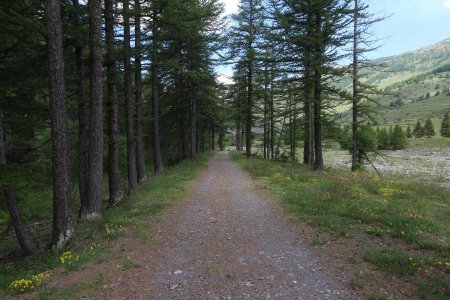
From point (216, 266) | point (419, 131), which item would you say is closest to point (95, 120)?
point (216, 266)

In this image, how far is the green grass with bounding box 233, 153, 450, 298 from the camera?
5.17 m

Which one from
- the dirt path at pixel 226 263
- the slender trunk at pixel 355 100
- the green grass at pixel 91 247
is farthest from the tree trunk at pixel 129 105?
the slender trunk at pixel 355 100

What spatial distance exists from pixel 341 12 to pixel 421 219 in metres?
11.7

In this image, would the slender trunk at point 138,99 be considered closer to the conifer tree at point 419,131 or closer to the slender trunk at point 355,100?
the slender trunk at point 355,100

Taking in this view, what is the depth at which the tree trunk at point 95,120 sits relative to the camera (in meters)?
8.70

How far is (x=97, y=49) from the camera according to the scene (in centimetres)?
880

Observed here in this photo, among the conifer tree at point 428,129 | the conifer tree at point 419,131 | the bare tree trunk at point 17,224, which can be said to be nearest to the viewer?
the bare tree trunk at point 17,224

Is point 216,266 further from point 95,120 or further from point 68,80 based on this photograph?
point 68,80

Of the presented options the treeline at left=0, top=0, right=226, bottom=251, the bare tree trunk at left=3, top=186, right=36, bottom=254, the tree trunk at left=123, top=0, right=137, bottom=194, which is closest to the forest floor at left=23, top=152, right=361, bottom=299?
the treeline at left=0, top=0, right=226, bottom=251

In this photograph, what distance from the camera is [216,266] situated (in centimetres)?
560

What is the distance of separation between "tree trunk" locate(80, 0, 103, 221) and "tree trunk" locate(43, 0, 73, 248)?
5.82 feet

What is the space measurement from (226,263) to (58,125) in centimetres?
478

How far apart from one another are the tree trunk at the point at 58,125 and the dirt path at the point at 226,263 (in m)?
2.09

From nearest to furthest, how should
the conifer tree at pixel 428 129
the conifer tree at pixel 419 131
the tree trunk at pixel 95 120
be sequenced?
the tree trunk at pixel 95 120 → the conifer tree at pixel 428 129 → the conifer tree at pixel 419 131
